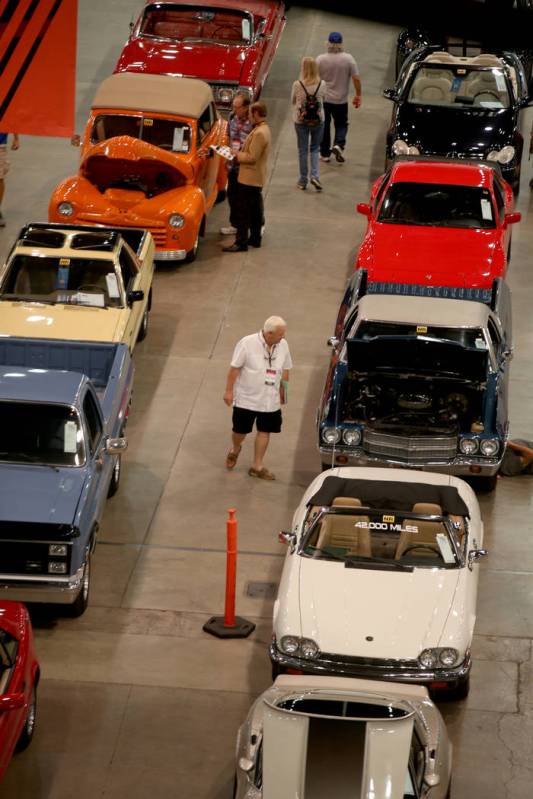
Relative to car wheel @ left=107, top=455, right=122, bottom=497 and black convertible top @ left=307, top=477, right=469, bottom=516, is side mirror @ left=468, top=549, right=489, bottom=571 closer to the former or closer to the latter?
black convertible top @ left=307, top=477, right=469, bottom=516

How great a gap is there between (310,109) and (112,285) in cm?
588

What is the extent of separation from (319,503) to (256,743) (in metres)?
3.00

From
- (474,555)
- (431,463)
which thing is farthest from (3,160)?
(474,555)

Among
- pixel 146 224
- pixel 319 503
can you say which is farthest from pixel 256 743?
pixel 146 224

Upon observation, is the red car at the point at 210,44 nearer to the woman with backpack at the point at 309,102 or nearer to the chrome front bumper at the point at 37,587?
the woman with backpack at the point at 309,102

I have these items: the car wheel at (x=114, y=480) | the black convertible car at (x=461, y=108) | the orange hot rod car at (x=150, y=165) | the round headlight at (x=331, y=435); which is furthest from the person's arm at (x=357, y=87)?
the car wheel at (x=114, y=480)

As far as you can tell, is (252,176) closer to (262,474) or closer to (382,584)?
(262,474)

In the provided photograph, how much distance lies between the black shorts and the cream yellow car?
1.76m

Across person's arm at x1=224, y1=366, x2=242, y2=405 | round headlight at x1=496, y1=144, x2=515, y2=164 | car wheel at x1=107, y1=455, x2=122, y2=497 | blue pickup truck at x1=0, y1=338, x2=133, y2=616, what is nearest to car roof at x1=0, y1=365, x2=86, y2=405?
blue pickup truck at x1=0, y1=338, x2=133, y2=616

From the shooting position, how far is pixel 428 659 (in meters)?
7.95

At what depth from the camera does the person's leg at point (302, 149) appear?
→ 1825 cm

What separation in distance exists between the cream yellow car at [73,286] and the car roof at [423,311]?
267 centimetres

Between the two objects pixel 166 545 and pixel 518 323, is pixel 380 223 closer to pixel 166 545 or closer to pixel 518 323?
pixel 518 323

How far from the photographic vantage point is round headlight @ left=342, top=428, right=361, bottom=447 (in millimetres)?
11102
